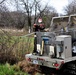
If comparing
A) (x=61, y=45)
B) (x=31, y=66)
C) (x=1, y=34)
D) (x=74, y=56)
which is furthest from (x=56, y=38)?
(x=1, y=34)

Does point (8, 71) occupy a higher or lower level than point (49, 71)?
higher

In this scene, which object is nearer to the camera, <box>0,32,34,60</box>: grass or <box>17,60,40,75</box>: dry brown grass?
<box>17,60,40,75</box>: dry brown grass

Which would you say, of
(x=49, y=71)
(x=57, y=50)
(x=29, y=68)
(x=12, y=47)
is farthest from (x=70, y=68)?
(x=12, y=47)

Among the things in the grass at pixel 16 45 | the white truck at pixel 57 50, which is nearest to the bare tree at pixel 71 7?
the grass at pixel 16 45

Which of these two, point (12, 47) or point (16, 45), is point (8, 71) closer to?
point (12, 47)

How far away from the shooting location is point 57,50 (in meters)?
7.75

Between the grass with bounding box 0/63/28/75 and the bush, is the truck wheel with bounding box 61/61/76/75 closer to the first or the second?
the grass with bounding box 0/63/28/75

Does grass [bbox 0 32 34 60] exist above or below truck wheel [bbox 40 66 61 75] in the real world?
above

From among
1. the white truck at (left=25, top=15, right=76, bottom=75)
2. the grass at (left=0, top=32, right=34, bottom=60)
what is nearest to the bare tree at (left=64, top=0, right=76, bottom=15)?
the grass at (left=0, top=32, right=34, bottom=60)

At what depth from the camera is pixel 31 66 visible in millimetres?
9242

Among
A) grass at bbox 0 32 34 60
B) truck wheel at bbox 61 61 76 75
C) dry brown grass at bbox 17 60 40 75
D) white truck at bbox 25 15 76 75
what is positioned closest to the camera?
white truck at bbox 25 15 76 75

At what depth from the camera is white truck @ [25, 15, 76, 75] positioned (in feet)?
25.0

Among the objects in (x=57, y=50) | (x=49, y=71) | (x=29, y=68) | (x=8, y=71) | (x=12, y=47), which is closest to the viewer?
(x=57, y=50)

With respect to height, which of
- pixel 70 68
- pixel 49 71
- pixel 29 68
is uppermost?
pixel 70 68
